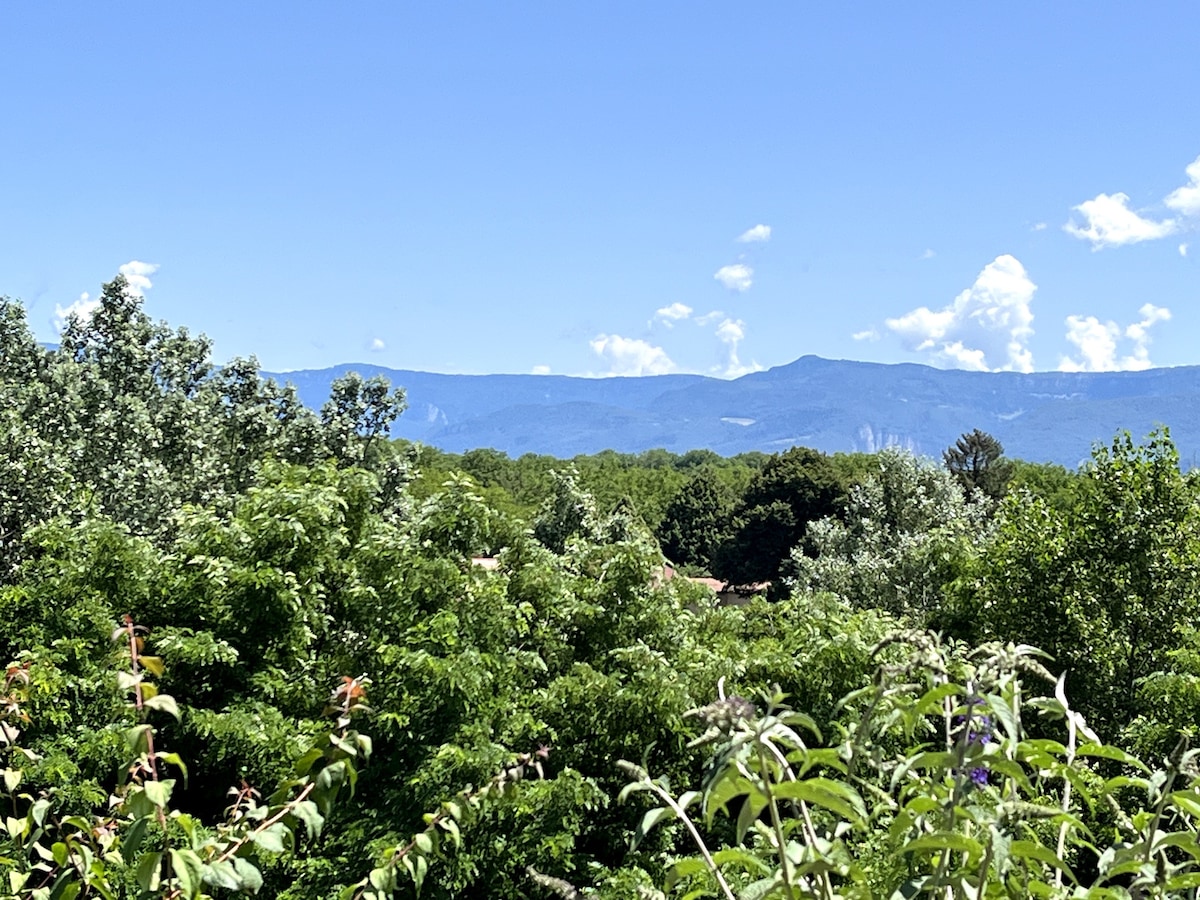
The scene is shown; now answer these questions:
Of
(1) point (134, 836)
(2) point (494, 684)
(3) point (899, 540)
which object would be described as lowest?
(3) point (899, 540)

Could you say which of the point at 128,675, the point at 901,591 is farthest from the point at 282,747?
the point at 901,591

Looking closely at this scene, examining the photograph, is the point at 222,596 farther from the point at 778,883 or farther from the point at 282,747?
the point at 778,883

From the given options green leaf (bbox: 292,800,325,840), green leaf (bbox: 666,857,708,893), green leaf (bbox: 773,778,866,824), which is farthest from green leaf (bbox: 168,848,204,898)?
green leaf (bbox: 773,778,866,824)

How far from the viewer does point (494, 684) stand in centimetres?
809

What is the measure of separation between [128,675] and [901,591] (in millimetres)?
19339

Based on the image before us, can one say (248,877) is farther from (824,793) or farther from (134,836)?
(824,793)

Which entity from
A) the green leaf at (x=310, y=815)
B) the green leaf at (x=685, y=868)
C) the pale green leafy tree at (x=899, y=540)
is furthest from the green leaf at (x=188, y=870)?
the pale green leafy tree at (x=899, y=540)

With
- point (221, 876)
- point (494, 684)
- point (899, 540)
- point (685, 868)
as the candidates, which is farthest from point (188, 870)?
point (899, 540)

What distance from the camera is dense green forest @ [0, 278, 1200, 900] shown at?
1651mm

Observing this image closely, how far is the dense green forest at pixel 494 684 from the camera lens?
65.0 inches

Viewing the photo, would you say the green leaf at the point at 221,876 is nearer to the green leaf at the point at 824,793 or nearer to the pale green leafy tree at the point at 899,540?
the green leaf at the point at 824,793

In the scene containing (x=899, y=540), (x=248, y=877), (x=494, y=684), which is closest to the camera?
(x=248, y=877)

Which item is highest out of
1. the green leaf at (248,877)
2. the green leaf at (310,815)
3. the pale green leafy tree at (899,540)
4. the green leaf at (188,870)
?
the green leaf at (310,815)

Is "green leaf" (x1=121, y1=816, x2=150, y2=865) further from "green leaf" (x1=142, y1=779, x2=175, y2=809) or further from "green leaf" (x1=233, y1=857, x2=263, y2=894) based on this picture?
"green leaf" (x1=233, y1=857, x2=263, y2=894)
